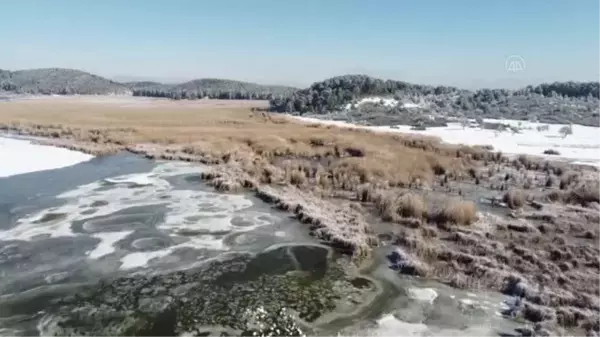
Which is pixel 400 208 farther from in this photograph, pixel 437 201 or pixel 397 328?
pixel 397 328

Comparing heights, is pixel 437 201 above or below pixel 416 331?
above

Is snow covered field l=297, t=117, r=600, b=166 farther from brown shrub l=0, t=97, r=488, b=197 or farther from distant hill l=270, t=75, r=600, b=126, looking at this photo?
distant hill l=270, t=75, r=600, b=126

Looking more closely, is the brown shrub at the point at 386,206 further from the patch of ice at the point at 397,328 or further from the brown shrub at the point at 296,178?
the patch of ice at the point at 397,328

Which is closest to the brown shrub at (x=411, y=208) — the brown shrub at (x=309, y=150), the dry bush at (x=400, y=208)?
the dry bush at (x=400, y=208)

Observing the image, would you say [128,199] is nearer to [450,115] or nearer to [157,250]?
[157,250]

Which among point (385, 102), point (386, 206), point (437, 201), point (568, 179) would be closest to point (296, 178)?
point (386, 206)

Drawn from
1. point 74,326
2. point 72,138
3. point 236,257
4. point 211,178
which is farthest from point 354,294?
point 72,138

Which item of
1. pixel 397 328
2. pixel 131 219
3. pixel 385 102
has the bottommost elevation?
pixel 397 328
